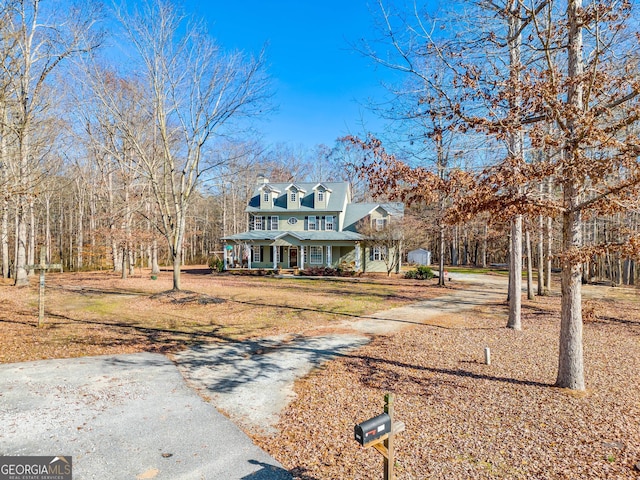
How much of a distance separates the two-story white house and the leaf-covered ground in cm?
2113

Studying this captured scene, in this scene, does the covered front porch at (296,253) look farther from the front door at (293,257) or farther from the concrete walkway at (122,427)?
the concrete walkway at (122,427)

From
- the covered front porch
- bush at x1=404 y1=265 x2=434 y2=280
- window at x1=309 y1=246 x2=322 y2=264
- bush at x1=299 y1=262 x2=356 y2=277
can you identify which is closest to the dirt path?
bush at x1=404 y1=265 x2=434 y2=280

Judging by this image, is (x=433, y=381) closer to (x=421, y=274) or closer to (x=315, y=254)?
(x=421, y=274)

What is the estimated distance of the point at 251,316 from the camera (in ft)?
40.0

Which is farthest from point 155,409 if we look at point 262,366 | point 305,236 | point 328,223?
point 328,223

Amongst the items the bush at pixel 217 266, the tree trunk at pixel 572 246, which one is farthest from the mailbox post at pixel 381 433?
the bush at pixel 217 266

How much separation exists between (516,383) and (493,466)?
2.90 m

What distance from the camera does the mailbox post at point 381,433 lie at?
2803 millimetres

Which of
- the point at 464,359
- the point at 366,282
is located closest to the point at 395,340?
the point at 464,359

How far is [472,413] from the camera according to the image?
5074mm

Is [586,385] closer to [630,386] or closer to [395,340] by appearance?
[630,386]

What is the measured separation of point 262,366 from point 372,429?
15.5ft

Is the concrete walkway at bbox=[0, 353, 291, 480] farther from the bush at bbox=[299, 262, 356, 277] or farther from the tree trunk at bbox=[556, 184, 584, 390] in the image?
the bush at bbox=[299, 262, 356, 277]

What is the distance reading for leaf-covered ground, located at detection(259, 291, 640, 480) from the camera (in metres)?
3.82
